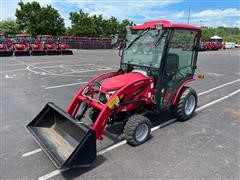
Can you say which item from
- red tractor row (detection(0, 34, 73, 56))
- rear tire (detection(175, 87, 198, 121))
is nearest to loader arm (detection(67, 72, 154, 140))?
rear tire (detection(175, 87, 198, 121))

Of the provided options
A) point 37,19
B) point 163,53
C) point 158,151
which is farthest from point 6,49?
point 37,19

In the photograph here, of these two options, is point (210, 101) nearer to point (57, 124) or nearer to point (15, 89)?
point (57, 124)

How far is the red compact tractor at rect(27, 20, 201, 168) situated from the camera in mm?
3554

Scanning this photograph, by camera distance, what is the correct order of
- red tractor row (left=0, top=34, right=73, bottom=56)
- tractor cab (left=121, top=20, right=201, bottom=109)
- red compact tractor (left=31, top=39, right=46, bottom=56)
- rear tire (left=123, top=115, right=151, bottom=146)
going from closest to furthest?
rear tire (left=123, top=115, right=151, bottom=146), tractor cab (left=121, top=20, right=201, bottom=109), red tractor row (left=0, top=34, right=73, bottom=56), red compact tractor (left=31, top=39, right=46, bottom=56)

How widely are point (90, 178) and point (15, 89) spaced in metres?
6.39

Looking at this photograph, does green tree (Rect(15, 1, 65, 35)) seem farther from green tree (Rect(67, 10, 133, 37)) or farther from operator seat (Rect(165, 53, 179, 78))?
operator seat (Rect(165, 53, 179, 78))

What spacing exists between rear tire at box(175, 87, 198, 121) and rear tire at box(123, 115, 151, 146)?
4.35 ft

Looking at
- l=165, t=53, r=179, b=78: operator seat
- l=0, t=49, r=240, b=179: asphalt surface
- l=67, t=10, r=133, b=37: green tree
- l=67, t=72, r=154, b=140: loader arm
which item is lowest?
l=0, t=49, r=240, b=179: asphalt surface

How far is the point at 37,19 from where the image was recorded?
1551 inches

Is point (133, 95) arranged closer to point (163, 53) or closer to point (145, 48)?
point (163, 53)

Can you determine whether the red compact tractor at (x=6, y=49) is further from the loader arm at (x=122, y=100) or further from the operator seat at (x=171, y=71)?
the operator seat at (x=171, y=71)

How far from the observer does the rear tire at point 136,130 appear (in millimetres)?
3861

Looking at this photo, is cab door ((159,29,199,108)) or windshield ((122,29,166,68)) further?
cab door ((159,29,199,108))

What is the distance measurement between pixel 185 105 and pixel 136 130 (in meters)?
1.93
